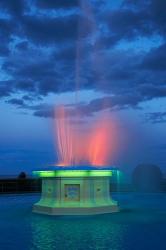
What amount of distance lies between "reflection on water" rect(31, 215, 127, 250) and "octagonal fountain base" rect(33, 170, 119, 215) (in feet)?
6.59

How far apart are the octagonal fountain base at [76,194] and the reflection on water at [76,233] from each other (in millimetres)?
2008

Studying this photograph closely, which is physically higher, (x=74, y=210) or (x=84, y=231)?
(x=74, y=210)

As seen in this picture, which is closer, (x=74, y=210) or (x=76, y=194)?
(x=74, y=210)

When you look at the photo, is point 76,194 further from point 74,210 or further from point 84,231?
point 84,231

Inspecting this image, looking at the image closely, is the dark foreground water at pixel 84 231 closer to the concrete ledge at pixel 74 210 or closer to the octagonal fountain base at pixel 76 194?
the concrete ledge at pixel 74 210

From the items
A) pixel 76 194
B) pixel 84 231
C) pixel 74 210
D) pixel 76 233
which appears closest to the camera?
pixel 76 233

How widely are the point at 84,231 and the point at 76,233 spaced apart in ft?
2.64

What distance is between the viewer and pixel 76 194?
1158 inches

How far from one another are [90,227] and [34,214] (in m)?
7.99

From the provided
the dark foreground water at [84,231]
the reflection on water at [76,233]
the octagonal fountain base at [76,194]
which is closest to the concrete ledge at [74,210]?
the octagonal fountain base at [76,194]

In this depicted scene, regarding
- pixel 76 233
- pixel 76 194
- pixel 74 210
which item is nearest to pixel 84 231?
pixel 76 233

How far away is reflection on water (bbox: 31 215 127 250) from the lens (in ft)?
56.0

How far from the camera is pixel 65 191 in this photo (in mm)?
29422

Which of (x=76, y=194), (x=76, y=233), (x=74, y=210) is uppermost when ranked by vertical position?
(x=76, y=194)
